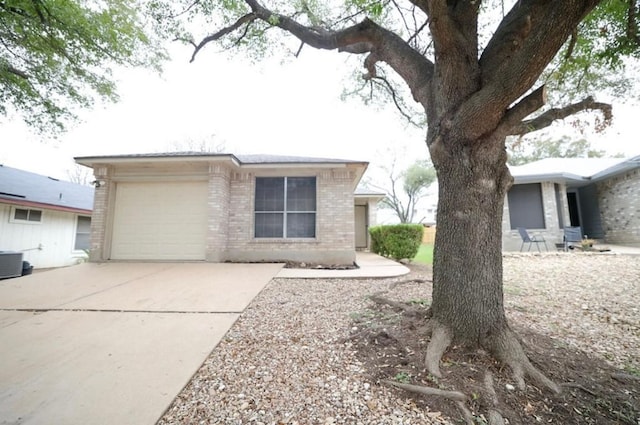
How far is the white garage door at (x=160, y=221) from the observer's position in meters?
7.45

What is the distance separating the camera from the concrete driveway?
1.76 metres

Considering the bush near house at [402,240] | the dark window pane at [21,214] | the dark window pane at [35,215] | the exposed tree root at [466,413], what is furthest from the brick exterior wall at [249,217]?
the dark window pane at [35,215]

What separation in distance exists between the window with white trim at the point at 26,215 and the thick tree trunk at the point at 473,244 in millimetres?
15268

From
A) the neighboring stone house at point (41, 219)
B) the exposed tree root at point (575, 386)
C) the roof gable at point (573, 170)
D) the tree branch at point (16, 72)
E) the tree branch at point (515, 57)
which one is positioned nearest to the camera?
the exposed tree root at point (575, 386)

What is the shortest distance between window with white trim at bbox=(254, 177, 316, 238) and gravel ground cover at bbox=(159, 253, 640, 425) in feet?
8.61

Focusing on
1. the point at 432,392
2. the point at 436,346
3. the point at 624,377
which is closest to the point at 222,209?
the point at 436,346

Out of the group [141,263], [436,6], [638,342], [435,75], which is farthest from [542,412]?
[141,263]

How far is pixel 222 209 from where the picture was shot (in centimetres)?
737

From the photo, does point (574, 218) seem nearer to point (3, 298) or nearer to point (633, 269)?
point (633, 269)

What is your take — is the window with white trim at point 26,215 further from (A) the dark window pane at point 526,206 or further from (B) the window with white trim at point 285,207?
(A) the dark window pane at point 526,206

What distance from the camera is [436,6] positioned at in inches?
98.0

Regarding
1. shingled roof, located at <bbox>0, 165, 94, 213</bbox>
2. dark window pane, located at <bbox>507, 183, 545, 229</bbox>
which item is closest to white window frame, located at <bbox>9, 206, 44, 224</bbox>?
shingled roof, located at <bbox>0, 165, 94, 213</bbox>

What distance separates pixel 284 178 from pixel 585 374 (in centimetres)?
718

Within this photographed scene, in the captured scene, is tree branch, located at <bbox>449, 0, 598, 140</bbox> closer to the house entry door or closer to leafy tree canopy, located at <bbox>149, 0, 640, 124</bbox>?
leafy tree canopy, located at <bbox>149, 0, 640, 124</bbox>
